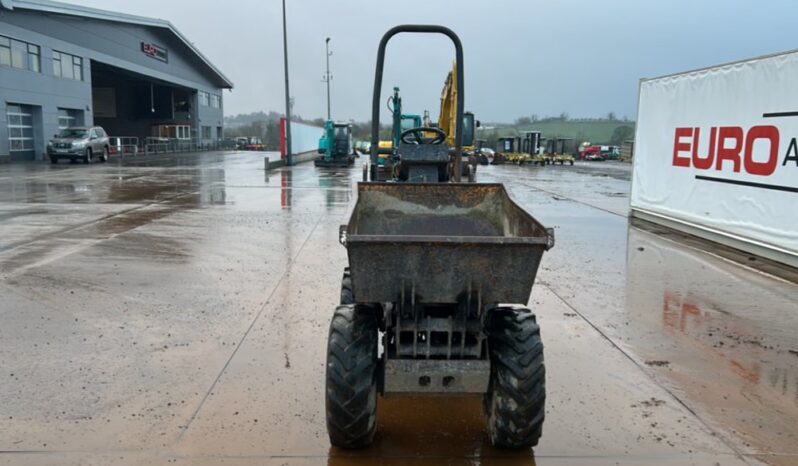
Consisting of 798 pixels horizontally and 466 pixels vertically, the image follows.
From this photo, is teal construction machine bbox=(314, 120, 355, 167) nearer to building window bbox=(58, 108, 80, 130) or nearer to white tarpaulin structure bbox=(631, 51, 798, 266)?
building window bbox=(58, 108, 80, 130)

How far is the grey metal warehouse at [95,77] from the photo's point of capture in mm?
32406

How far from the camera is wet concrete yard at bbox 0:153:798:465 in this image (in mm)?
3740

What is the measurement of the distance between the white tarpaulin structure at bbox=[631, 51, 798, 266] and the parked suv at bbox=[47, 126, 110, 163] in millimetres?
27430

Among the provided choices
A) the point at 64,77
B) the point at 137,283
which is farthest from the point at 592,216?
the point at 64,77

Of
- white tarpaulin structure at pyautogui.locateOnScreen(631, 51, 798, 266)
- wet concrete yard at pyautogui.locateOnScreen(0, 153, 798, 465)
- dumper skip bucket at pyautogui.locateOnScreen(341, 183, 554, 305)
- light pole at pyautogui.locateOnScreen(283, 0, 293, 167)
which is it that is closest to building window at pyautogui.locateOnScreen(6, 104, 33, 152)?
light pole at pyautogui.locateOnScreen(283, 0, 293, 167)

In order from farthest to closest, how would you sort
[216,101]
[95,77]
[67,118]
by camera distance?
[216,101], [95,77], [67,118]

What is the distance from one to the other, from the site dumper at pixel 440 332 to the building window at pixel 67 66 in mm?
38942

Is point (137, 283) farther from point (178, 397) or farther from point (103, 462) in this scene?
point (103, 462)

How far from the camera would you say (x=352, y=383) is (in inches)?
136

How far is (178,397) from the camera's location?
4.32 metres

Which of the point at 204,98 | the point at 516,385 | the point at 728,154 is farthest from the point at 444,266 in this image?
the point at 204,98

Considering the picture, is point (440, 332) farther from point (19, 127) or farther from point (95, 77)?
point (95, 77)

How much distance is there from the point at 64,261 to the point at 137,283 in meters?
1.77

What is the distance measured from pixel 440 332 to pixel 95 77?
5698 centimetres
